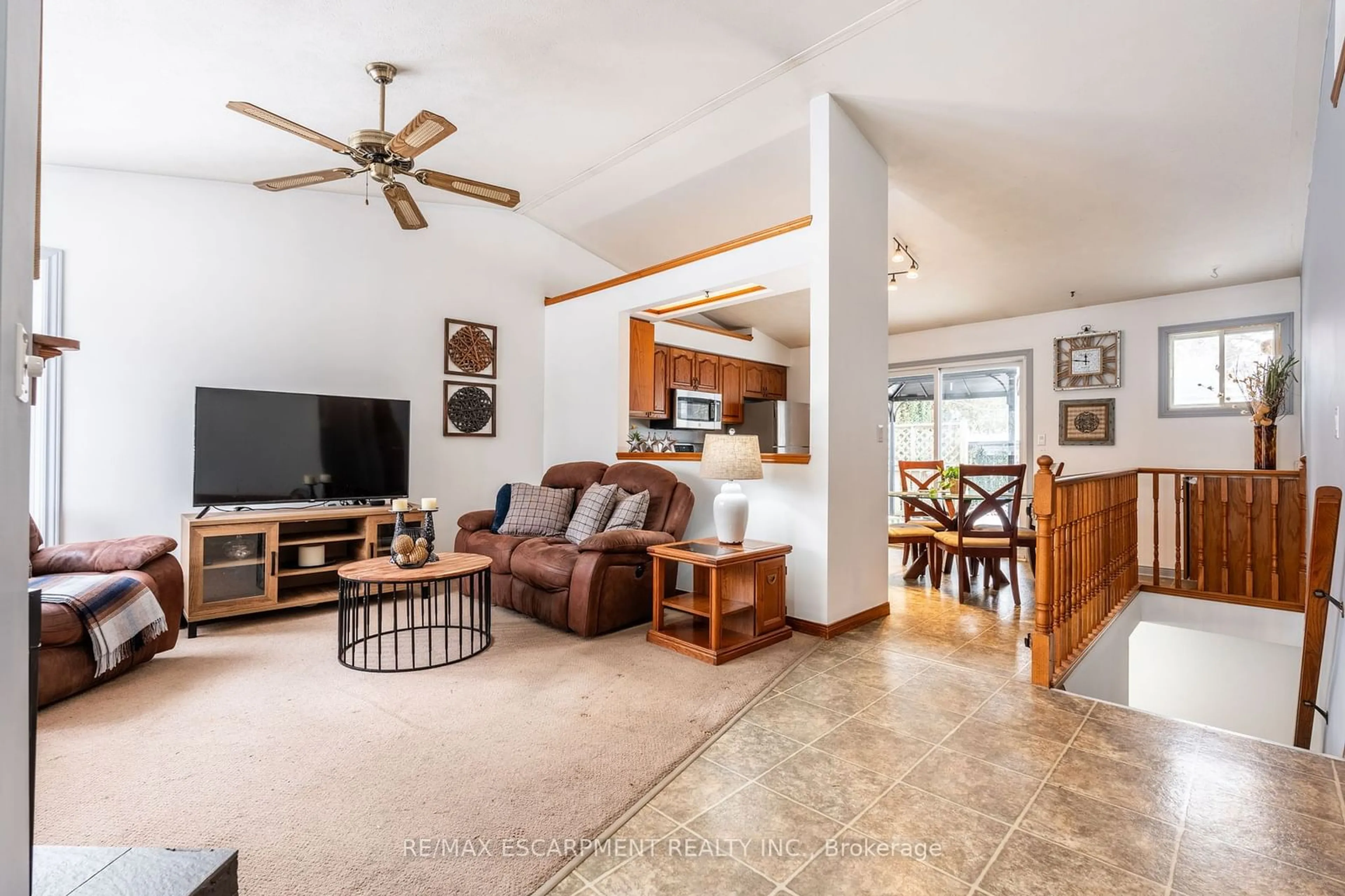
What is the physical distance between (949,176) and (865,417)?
1677 mm

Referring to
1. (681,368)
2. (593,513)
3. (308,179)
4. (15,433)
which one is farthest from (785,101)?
(15,433)

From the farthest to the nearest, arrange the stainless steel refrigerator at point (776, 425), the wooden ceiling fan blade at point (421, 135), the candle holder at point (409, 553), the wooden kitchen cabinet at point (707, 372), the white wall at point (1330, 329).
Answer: the stainless steel refrigerator at point (776, 425) → the wooden kitchen cabinet at point (707, 372) → the candle holder at point (409, 553) → the wooden ceiling fan blade at point (421, 135) → the white wall at point (1330, 329)

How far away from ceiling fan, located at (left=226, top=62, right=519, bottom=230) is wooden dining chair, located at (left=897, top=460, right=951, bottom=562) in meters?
4.02

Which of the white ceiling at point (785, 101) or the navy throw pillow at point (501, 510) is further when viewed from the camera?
the navy throw pillow at point (501, 510)

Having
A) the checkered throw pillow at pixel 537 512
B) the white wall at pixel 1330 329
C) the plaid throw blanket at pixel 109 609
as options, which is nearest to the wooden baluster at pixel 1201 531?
the white wall at pixel 1330 329

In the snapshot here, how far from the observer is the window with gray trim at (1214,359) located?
4805 mm

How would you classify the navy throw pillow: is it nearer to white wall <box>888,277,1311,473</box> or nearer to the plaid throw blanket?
the plaid throw blanket

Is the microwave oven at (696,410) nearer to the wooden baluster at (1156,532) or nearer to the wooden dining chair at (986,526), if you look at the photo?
the wooden dining chair at (986,526)

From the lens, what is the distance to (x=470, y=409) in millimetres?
5141

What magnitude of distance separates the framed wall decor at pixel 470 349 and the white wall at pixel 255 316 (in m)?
0.06

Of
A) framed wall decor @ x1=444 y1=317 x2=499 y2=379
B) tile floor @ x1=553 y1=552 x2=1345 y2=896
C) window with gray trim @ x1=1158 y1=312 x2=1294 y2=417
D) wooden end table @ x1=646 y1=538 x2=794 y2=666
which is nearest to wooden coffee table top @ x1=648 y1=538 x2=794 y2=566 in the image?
wooden end table @ x1=646 y1=538 x2=794 y2=666

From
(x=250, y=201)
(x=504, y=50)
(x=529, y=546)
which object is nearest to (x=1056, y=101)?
(x=504, y=50)

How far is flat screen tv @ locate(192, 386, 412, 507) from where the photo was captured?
3777 millimetres

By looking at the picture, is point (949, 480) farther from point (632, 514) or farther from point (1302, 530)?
point (632, 514)
